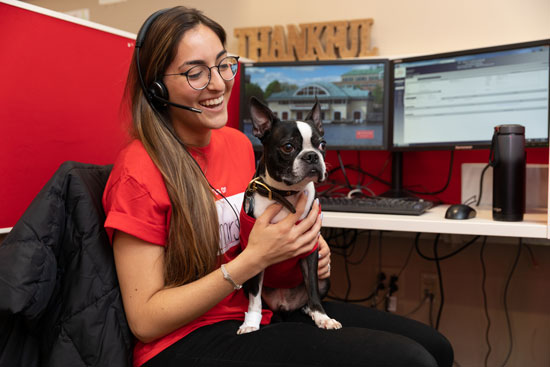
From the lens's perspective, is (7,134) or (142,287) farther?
(7,134)

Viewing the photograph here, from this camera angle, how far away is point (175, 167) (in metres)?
1.04

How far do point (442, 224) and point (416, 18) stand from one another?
46.2 inches

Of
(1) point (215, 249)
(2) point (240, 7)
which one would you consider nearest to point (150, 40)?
(1) point (215, 249)

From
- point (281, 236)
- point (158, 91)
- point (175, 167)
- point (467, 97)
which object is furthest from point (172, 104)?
point (467, 97)

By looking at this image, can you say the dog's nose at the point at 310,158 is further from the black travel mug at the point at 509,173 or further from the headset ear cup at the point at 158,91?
the black travel mug at the point at 509,173

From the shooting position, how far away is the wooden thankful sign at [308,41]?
7.23ft

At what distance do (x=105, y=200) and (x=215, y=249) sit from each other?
260 millimetres

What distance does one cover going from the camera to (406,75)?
1.84 m

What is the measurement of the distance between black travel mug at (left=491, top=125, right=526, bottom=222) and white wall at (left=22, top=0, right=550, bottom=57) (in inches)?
31.6

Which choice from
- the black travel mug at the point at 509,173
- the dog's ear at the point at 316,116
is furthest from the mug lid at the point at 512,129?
the dog's ear at the point at 316,116

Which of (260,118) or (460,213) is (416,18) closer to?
(460,213)

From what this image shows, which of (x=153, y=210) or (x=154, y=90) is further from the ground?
(x=154, y=90)

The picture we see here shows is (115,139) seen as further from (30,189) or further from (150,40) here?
(150,40)

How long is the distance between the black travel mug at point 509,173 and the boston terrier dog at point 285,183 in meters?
0.54
